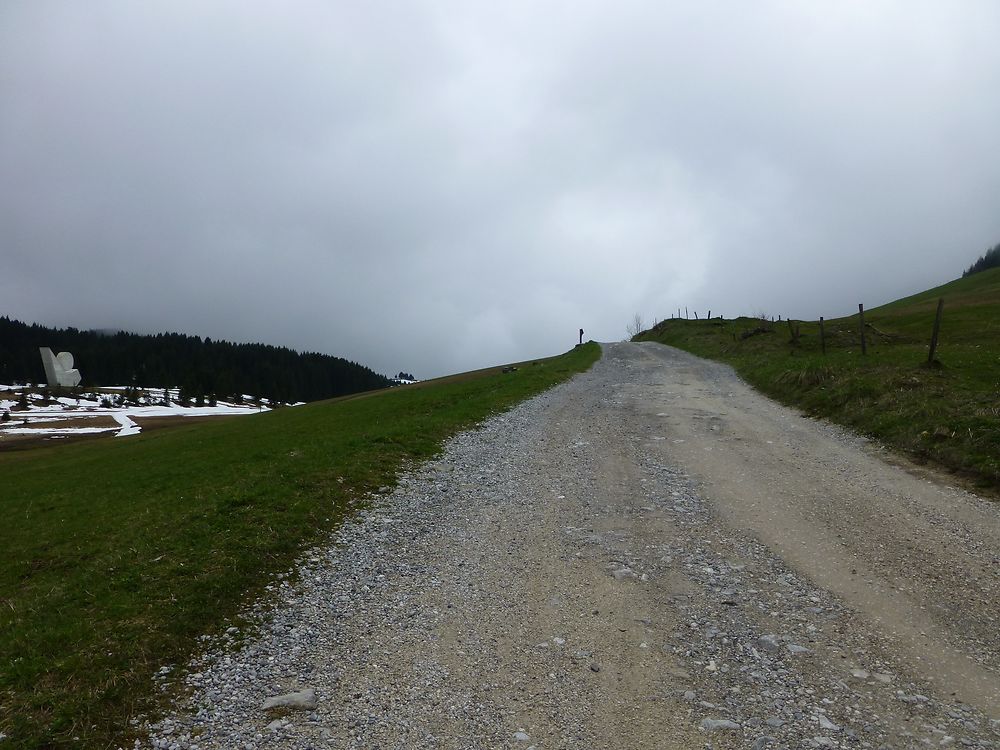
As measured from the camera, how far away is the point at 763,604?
7.66 meters

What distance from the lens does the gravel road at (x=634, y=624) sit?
5477mm

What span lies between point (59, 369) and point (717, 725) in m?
209

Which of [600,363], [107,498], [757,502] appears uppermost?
[600,363]

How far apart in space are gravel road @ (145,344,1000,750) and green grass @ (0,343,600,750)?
72cm

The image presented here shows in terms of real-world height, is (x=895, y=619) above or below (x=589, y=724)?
above

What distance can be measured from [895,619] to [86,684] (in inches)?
411

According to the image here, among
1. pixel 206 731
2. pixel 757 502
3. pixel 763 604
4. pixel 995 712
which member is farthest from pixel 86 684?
pixel 757 502

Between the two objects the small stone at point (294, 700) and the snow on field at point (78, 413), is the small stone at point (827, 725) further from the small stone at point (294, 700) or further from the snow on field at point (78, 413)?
the snow on field at point (78, 413)

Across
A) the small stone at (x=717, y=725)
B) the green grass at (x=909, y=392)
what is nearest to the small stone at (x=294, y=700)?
the small stone at (x=717, y=725)

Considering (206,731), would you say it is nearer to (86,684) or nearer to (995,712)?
(86,684)

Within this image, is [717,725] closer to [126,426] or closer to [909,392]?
[909,392]

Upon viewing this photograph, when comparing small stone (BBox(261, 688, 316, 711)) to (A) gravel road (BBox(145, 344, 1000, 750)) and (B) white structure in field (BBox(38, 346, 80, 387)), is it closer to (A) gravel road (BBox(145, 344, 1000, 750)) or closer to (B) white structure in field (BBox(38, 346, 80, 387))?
(A) gravel road (BBox(145, 344, 1000, 750))

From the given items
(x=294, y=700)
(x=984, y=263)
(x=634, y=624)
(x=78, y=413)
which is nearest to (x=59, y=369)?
(x=78, y=413)

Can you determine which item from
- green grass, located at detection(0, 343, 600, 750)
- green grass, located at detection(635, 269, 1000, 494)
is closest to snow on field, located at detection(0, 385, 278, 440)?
green grass, located at detection(0, 343, 600, 750)
